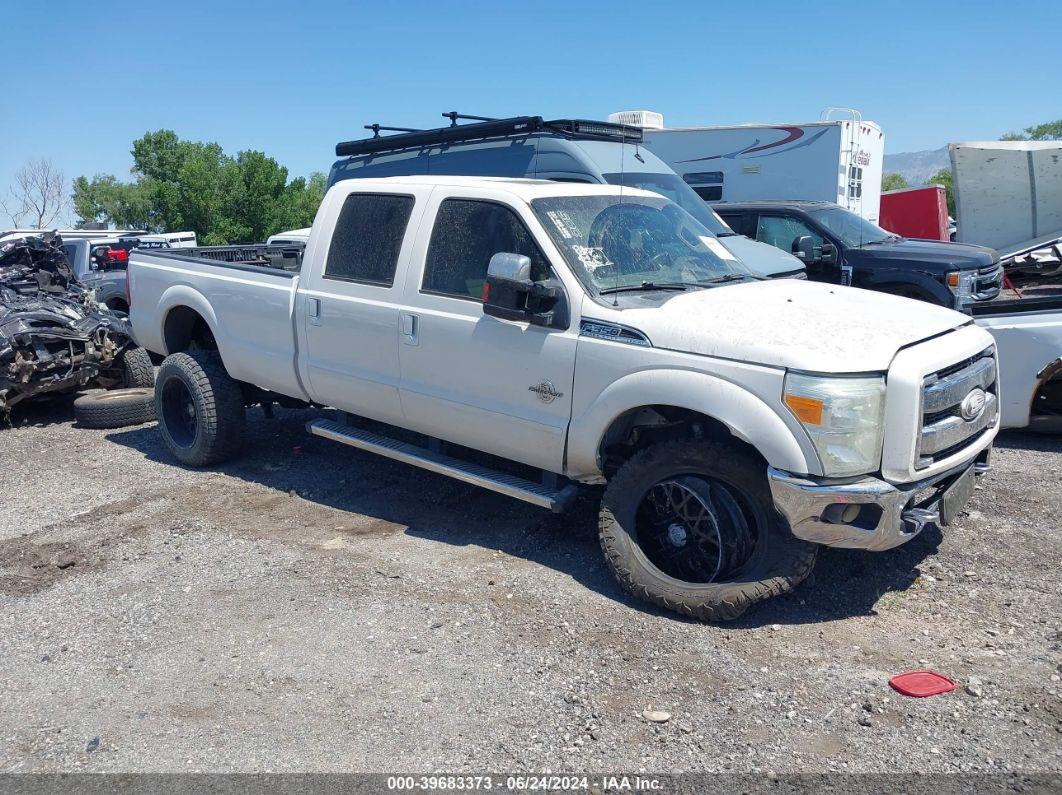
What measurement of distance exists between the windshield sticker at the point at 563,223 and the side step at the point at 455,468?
1346mm

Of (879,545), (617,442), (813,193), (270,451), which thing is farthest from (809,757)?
(813,193)

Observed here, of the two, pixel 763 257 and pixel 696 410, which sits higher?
pixel 763 257

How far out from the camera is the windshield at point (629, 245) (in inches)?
187

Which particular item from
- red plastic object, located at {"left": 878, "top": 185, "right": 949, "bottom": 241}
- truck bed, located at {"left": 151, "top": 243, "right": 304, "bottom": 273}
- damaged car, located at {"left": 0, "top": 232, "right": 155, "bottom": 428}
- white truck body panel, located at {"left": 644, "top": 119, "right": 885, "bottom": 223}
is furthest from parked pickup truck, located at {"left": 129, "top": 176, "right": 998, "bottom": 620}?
red plastic object, located at {"left": 878, "top": 185, "right": 949, "bottom": 241}

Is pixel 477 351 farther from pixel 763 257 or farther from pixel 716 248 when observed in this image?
pixel 763 257

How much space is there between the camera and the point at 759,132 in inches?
583

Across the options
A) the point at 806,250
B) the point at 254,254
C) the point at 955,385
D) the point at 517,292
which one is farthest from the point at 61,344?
the point at 955,385

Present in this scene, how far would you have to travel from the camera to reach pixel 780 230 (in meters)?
11.0

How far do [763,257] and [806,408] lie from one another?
545 cm

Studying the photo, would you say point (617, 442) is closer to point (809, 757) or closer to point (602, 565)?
point (602, 565)

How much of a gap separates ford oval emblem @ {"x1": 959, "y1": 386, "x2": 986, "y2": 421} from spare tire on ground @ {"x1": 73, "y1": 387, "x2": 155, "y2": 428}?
21.8 ft

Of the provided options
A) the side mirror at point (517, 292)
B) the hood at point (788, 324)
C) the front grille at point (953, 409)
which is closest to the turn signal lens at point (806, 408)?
the hood at point (788, 324)

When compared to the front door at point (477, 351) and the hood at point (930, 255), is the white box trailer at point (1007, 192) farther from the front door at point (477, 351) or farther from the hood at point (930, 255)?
the front door at point (477, 351)

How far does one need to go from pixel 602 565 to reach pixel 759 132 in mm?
11711
